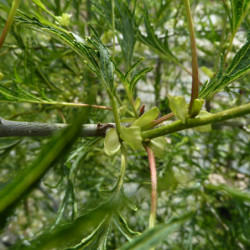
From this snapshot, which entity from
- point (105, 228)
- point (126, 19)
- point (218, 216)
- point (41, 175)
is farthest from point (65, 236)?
point (218, 216)

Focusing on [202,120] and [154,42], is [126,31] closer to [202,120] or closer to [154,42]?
[154,42]

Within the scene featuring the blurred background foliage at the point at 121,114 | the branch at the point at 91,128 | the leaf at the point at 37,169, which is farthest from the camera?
the blurred background foliage at the point at 121,114

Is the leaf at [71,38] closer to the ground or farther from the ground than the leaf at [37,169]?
farther from the ground

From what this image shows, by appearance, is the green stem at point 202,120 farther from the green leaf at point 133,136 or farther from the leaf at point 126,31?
the leaf at point 126,31

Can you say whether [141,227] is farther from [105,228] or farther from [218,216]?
[105,228]

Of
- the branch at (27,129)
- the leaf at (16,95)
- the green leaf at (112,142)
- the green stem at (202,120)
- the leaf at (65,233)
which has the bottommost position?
the leaf at (65,233)

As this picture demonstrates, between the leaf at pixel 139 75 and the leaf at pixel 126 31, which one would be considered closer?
the leaf at pixel 139 75

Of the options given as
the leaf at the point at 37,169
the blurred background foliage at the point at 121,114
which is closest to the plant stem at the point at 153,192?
the blurred background foliage at the point at 121,114
